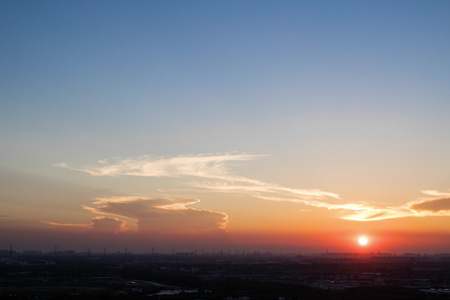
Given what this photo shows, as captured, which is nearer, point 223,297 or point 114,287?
point 223,297

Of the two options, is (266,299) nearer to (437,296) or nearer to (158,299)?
(158,299)

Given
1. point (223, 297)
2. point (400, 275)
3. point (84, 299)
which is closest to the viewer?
point (84, 299)

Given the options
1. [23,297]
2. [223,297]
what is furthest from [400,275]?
[23,297]

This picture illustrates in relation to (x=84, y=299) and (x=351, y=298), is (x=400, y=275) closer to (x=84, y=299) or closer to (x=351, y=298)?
(x=351, y=298)

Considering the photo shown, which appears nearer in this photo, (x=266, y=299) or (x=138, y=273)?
(x=266, y=299)

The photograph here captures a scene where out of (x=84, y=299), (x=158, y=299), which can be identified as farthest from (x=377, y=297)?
(x=84, y=299)

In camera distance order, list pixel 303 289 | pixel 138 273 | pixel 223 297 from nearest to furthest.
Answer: pixel 223 297
pixel 303 289
pixel 138 273

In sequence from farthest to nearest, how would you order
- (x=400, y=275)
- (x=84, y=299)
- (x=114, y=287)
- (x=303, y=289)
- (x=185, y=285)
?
(x=400, y=275) < (x=185, y=285) < (x=114, y=287) < (x=303, y=289) < (x=84, y=299)

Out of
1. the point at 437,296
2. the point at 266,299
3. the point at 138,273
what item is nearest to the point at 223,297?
the point at 266,299

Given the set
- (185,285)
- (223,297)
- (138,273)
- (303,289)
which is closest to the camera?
(223,297)
